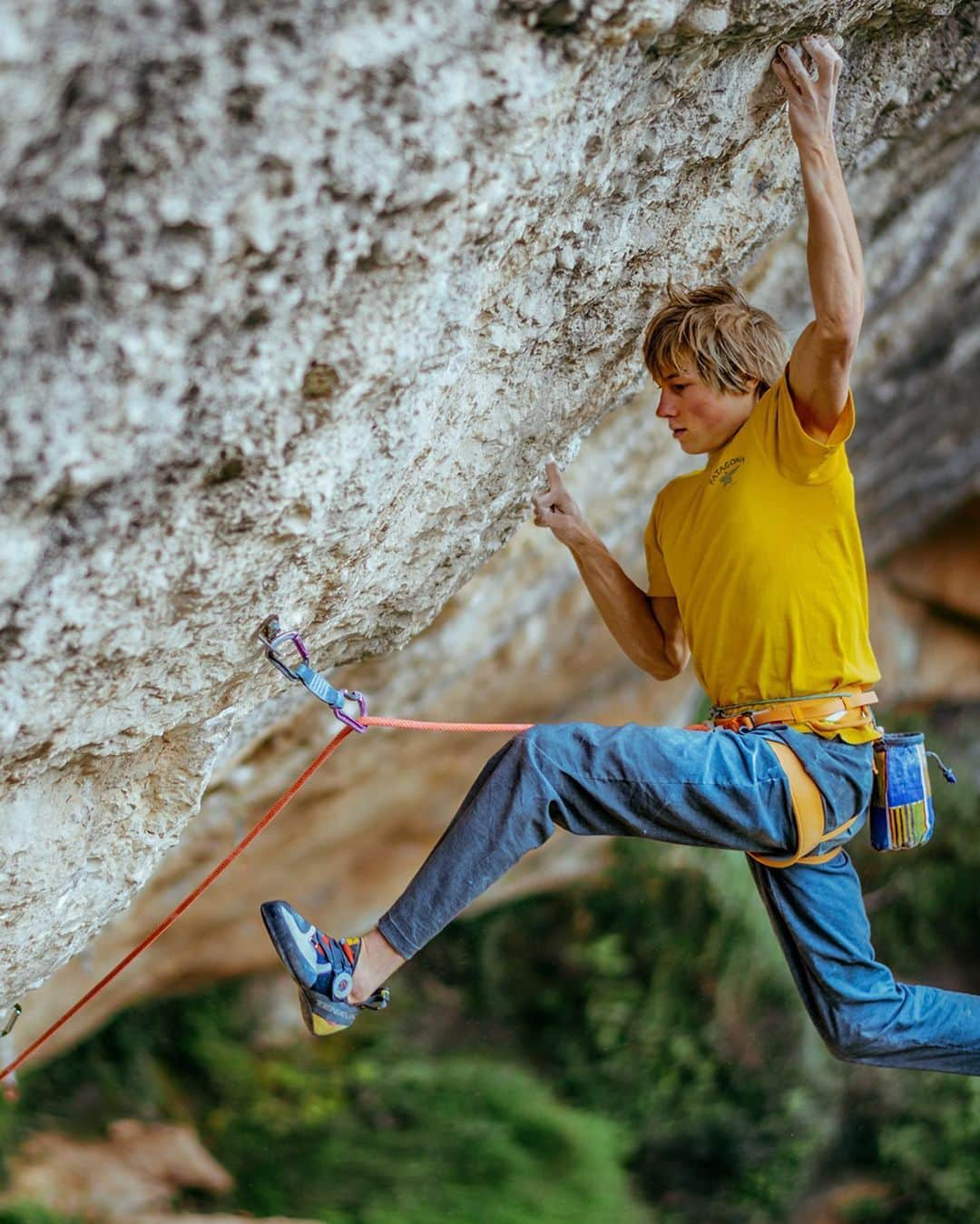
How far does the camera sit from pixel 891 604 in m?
8.17

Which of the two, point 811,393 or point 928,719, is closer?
point 811,393

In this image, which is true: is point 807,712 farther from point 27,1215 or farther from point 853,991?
point 27,1215

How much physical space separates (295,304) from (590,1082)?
5735 mm

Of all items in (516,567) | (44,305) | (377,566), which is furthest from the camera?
(516,567)

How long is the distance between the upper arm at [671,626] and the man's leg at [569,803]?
60 centimetres

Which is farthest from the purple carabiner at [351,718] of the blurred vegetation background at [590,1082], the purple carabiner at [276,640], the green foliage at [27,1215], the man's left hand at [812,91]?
the blurred vegetation background at [590,1082]

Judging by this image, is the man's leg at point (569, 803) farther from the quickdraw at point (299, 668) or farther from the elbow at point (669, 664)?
the elbow at point (669, 664)

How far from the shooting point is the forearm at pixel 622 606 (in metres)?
2.95

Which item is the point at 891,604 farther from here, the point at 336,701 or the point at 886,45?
the point at 336,701

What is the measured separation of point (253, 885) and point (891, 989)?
3.63 metres

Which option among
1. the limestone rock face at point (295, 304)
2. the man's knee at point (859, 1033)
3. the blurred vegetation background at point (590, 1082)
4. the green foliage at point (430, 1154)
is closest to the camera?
the limestone rock face at point (295, 304)

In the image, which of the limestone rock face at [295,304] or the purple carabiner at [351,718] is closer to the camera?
the limestone rock face at [295,304]

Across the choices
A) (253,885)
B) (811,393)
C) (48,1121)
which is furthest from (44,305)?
(48,1121)

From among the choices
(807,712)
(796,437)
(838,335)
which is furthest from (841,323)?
(807,712)
